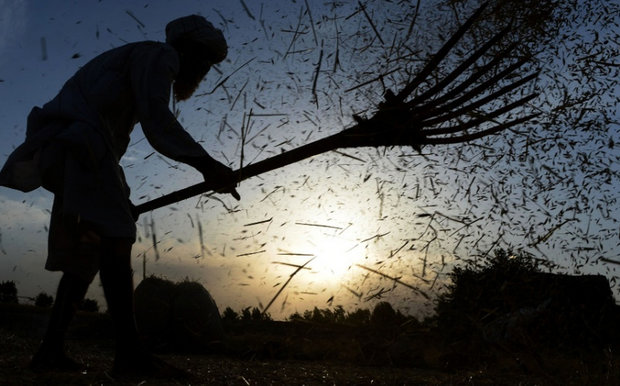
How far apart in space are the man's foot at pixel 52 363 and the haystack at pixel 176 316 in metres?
3.40

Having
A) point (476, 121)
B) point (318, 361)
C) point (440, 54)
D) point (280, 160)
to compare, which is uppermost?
point (440, 54)

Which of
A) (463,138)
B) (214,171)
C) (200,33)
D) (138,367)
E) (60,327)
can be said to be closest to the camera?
(138,367)

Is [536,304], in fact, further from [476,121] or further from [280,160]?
[280,160]

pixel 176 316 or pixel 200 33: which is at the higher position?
pixel 200 33

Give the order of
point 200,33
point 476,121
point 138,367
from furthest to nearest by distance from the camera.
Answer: point 476,121, point 200,33, point 138,367

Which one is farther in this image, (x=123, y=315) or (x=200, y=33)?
(x=200, y=33)

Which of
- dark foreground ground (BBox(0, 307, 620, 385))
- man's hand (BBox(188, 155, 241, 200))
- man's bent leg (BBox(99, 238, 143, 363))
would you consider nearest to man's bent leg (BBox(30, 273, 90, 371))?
dark foreground ground (BBox(0, 307, 620, 385))

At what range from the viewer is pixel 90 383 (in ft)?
7.73

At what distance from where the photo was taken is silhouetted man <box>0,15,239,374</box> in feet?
8.27

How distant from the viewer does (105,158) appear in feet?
8.68

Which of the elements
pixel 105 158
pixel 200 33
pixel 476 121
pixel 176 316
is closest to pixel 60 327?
pixel 105 158

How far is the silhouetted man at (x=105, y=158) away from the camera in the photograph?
252 centimetres

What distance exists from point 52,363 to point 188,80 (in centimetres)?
171

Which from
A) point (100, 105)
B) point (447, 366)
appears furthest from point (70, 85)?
point (447, 366)
